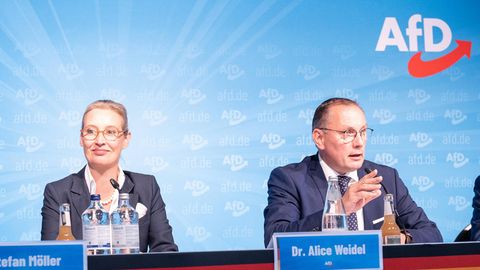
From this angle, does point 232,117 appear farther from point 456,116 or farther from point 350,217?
point 350,217

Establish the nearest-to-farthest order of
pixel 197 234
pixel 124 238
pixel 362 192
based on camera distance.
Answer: pixel 124 238 < pixel 362 192 < pixel 197 234

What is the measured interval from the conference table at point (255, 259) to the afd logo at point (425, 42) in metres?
3.11

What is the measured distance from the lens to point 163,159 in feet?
15.8

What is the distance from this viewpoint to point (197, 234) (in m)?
4.86

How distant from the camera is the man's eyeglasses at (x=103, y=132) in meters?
3.30

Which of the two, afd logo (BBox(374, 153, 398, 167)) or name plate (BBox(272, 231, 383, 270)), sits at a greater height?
afd logo (BBox(374, 153, 398, 167))

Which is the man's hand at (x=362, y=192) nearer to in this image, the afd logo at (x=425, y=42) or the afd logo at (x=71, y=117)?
the afd logo at (x=71, y=117)

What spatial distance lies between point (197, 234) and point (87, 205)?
167cm

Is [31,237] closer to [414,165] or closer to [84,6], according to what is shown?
[84,6]

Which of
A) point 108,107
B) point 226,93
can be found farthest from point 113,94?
→ point 108,107

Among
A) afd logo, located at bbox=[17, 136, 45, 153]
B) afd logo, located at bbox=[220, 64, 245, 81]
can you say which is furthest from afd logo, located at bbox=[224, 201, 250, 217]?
afd logo, located at bbox=[17, 136, 45, 153]

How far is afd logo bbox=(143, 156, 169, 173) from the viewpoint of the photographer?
480cm

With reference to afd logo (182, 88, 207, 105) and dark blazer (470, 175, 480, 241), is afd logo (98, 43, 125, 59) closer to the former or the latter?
afd logo (182, 88, 207, 105)

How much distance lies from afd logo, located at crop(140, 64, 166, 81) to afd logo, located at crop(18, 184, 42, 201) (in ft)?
2.88
